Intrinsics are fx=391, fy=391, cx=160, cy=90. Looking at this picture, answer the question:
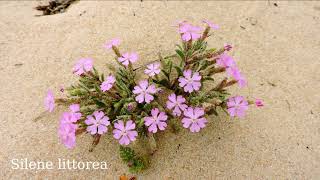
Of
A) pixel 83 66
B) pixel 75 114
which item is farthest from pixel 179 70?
pixel 75 114

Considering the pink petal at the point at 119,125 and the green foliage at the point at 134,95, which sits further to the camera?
the green foliage at the point at 134,95

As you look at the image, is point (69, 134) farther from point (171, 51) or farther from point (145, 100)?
point (171, 51)

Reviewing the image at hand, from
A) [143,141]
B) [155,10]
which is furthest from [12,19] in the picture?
[143,141]

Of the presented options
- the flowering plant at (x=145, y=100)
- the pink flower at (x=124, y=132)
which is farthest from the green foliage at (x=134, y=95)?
the pink flower at (x=124, y=132)

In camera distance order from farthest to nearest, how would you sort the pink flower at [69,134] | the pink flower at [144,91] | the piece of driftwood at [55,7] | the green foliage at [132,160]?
the piece of driftwood at [55,7], the green foliage at [132,160], the pink flower at [144,91], the pink flower at [69,134]

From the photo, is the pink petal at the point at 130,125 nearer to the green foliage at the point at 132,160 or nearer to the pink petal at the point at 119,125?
the pink petal at the point at 119,125
